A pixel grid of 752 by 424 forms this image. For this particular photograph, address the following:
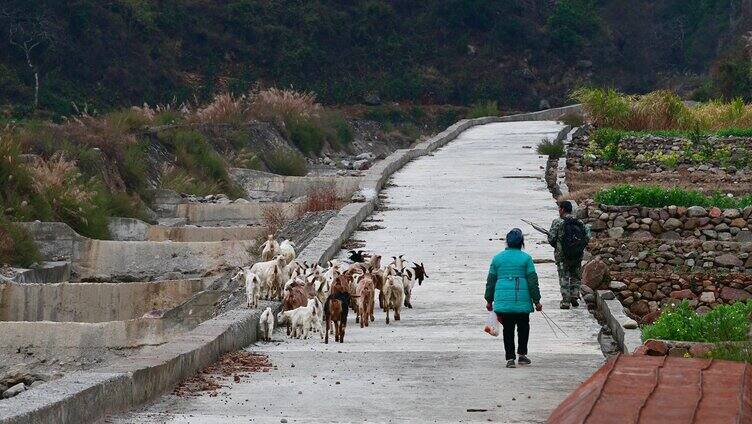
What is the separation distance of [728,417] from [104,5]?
71.0 m

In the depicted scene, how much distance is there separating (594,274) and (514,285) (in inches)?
259

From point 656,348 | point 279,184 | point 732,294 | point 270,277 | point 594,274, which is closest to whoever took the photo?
point 656,348

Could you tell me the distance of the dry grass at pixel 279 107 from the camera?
157ft

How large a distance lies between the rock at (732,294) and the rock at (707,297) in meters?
0.20

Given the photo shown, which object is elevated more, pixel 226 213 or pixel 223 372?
pixel 226 213

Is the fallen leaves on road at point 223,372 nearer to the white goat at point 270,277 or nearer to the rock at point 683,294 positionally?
the white goat at point 270,277

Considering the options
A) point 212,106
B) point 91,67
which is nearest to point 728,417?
point 212,106

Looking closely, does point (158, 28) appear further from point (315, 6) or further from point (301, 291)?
point (301, 291)

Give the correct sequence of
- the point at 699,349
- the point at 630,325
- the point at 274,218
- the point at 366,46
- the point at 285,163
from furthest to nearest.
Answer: the point at 366,46 → the point at 285,163 → the point at 274,218 → the point at 630,325 → the point at 699,349

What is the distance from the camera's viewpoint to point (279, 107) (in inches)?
1932

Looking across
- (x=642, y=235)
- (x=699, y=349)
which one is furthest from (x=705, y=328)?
(x=642, y=235)

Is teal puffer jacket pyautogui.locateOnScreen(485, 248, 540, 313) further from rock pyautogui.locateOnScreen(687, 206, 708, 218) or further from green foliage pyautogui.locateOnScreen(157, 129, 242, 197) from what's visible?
green foliage pyautogui.locateOnScreen(157, 129, 242, 197)

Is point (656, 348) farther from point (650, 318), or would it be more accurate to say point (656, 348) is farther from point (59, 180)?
point (59, 180)

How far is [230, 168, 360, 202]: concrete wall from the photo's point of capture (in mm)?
33769
